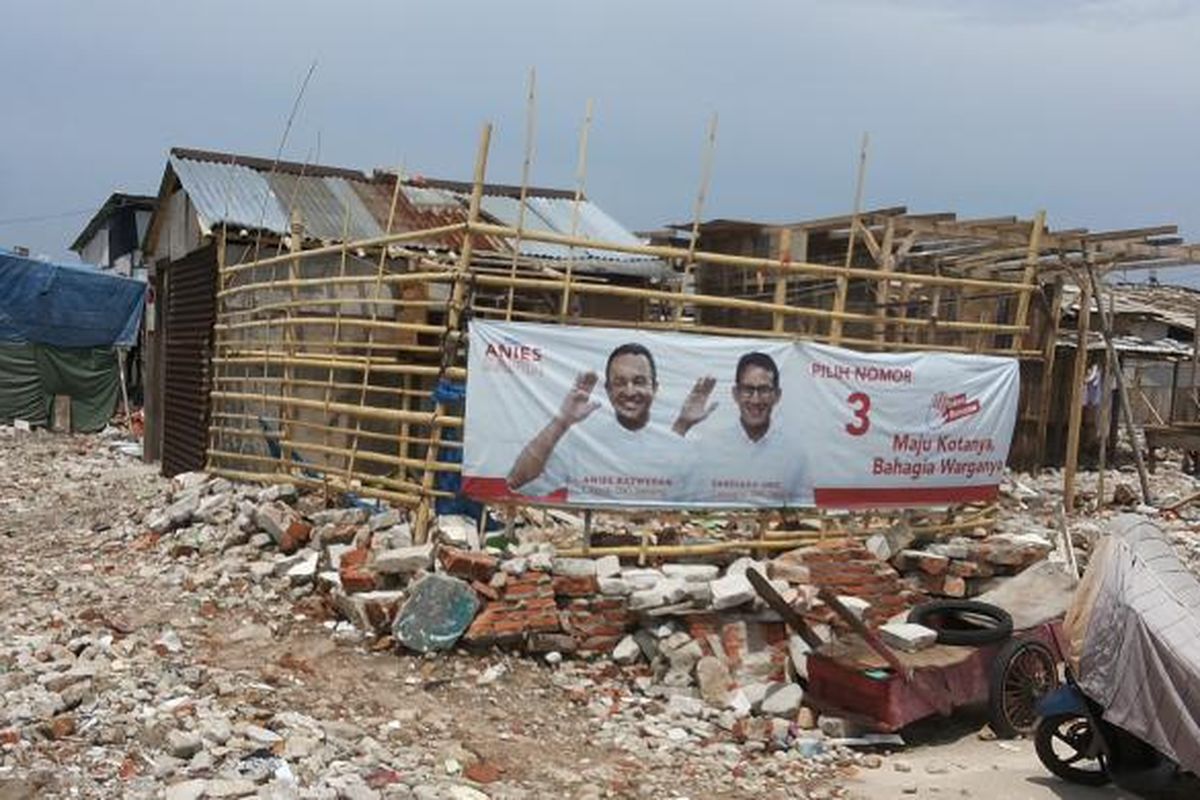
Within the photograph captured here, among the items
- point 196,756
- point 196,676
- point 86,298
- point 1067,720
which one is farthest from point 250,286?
point 86,298

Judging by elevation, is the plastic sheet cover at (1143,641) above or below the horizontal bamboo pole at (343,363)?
below

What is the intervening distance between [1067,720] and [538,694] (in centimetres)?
292

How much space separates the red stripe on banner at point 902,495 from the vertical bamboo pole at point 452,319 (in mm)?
2938

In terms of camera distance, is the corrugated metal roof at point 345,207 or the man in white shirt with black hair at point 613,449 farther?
the corrugated metal roof at point 345,207

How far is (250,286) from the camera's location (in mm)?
11578

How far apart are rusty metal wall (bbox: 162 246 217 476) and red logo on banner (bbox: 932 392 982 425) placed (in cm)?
760

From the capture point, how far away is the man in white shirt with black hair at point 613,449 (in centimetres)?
789

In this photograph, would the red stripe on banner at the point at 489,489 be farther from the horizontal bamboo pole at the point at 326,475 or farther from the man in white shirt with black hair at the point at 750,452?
the man in white shirt with black hair at the point at 750,452

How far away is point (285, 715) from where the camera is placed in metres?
5.90

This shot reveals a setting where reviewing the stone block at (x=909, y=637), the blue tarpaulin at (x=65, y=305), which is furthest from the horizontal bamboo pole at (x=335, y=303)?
the blue tarpaulin at (x=65, y=305)

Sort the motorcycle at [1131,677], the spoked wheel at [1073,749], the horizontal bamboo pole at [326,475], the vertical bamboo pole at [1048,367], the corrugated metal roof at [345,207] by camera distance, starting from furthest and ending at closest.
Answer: the vertical bamboo pole at [1048,367], the corrugated metal roof at [345,207], the horizontal bamboo pole at [326,475], the spoked wheel at [1073,749], the motorcycle at [1131,677]

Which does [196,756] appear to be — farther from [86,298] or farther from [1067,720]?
[86,298]

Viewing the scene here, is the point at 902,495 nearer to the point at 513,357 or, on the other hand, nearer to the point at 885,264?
the point at 885,264

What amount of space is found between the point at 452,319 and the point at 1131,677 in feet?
15.0
